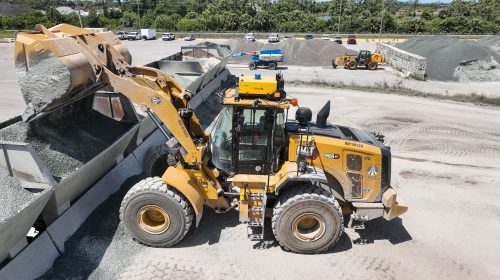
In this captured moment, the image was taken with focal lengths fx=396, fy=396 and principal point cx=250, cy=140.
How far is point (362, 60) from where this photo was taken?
83.3 ft

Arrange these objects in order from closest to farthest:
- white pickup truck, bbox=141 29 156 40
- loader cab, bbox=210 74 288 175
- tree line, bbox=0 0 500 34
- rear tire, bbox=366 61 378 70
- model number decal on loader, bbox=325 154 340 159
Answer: loader cab, bbox=210 74 288 175 → model number decal on loader, bbox=325 154 340 159 → rear tire, bbox=366 61 378 70 → white pickup truck, bbox=141 29 156 40 → tree line, bbox=0 0 500 34

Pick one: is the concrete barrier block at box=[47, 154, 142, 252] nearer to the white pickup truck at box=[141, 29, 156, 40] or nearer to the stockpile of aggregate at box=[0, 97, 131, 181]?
the stockpile of aggregate at box=[0, 97, 131, 181]

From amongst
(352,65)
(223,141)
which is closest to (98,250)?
(223,141)

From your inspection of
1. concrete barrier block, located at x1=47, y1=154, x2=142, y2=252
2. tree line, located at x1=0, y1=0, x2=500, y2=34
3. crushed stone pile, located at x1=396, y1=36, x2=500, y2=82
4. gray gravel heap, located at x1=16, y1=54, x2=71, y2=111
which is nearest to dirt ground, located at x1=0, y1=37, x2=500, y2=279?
concrete barrier block, located at x1=47, y1=154, x2=142, y2=252

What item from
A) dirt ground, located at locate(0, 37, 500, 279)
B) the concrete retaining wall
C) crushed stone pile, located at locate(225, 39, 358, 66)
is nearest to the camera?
dirt ground, located at locate(0, 37, 500, 279)

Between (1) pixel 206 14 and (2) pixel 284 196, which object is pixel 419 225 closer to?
(2) pixel 284 196

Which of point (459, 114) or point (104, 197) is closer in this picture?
point (104, 197)

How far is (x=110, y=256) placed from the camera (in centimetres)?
542

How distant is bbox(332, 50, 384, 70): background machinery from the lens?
83.0 feet

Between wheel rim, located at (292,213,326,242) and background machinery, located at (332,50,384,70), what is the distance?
21504 mm

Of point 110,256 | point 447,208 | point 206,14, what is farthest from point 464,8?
point 110,256

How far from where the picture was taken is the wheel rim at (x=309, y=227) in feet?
18.2

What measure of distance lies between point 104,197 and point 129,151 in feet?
4.32

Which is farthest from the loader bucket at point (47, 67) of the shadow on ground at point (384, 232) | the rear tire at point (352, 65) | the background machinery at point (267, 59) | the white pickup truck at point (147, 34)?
the white pickup truck at point (147, 34)
